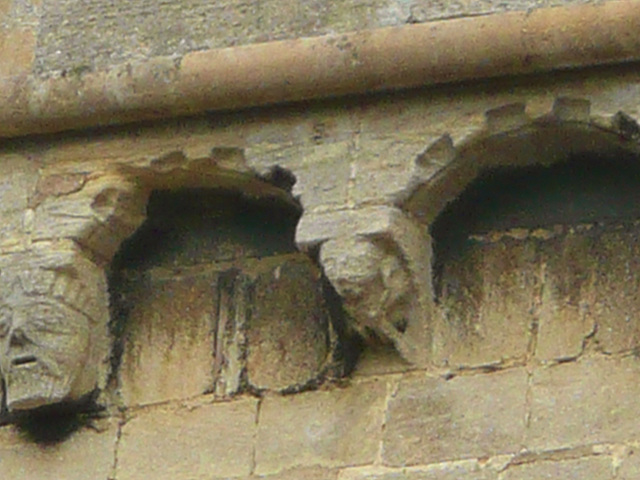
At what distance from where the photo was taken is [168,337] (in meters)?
6.52

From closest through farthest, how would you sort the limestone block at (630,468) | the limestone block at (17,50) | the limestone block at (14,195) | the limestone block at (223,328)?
1. the limestone block at (630,468)
2. the limestone block at (223,328)
3. the limestone block at (14,195)
4. the limestone block at (17,50)

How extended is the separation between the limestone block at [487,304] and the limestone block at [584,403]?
10 centimetres

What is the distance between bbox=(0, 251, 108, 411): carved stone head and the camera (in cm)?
639

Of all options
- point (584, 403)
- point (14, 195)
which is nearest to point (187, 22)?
point (14, 195)

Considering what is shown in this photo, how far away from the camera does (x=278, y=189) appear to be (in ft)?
21.1

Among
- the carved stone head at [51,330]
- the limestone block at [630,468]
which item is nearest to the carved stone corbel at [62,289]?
the carved stone head at [51,330]

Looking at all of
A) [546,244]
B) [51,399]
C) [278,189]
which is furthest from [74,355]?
[546,244]

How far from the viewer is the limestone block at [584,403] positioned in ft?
20.2

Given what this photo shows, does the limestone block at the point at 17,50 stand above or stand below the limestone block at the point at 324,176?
above

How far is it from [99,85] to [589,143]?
93cm

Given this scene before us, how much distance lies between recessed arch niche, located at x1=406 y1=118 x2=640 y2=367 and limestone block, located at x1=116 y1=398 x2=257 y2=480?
39 centimetres

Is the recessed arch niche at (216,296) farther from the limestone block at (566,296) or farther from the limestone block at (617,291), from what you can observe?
the limestone block at (617,291)

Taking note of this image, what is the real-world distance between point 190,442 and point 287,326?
0.91 ft

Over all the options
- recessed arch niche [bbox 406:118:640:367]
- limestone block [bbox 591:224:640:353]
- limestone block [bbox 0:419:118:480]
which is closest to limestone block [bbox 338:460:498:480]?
recessed arch niche [bbox 406:118:640:367]
